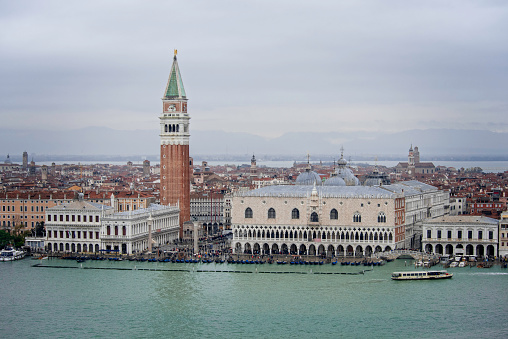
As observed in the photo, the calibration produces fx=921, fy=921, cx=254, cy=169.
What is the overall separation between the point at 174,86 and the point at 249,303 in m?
24.4

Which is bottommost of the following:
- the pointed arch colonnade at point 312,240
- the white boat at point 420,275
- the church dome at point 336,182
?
the white boat at point 420,275

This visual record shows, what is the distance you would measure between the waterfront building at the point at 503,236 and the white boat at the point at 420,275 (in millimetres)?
5892

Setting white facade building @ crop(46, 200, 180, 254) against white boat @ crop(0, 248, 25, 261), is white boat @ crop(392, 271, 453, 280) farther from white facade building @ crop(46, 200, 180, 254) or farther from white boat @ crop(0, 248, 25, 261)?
white boat @ crop(0, 248, 25, 261)

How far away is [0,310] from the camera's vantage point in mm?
36969

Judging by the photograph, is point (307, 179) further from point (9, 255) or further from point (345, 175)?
point (9, 255)

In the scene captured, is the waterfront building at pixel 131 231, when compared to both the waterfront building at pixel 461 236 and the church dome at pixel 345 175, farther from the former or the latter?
the waterfront building at pixel 461 236

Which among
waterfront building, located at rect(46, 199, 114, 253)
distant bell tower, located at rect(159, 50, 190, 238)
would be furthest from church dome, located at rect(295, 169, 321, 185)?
waterfront building, located at rect(46, 199, 114, 253)

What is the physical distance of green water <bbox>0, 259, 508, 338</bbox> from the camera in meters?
33.5

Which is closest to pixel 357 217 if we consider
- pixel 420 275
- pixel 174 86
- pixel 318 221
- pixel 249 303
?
pixel 318 221

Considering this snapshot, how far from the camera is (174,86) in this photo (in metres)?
59.1

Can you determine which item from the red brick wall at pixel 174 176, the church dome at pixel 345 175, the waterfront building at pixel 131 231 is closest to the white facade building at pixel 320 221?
the waterfront building at pixel 131 231

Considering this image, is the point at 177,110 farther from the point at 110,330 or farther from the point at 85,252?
the point at 110,330

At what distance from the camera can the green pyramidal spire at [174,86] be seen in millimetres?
59000

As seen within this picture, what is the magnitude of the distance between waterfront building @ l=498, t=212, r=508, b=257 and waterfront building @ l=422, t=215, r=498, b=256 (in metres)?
0.31
